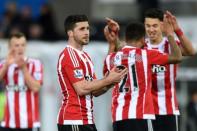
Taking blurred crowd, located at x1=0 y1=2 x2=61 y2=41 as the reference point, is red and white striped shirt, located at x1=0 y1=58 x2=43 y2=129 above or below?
below

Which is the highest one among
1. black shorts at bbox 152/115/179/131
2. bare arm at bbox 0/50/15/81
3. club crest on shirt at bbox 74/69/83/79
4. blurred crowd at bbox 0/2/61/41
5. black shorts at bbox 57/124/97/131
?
blurred crowd at bbox 0/2/61/41

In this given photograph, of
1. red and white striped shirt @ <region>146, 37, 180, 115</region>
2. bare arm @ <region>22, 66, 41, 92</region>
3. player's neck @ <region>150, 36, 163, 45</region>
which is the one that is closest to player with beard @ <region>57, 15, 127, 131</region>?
red and white striped shirt @ <region>146, 37, 180, 115</region>

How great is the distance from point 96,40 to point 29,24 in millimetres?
1779

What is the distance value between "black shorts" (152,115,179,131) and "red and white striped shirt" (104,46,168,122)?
98cm

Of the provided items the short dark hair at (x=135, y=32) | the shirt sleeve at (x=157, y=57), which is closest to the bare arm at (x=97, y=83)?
the shirt sleeve at (x=157, y=57)

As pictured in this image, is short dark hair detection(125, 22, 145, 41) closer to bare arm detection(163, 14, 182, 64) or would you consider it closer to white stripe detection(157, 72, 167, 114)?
bare arm detection(163, 14, 182, 64)

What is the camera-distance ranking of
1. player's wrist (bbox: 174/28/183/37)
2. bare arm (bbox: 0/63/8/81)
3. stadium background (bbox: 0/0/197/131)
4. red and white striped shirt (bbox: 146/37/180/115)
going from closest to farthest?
player's wrist (bbox: 174/28/183/37) → red and white striped shirt (bbox: 146/37/180/115) → bare arm (bbox: 0/63/8/81) → stadium background (bbox: 0/0/197/131)

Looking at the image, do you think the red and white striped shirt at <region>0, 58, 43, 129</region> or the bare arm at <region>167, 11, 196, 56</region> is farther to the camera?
the red and white striped shirt at <region>0, 58, 43, 129</region>

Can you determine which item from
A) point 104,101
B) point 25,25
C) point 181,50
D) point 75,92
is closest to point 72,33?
point 75,92

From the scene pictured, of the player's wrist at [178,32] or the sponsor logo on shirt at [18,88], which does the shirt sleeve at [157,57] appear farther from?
the sponsor logo on shirt at [18,88]

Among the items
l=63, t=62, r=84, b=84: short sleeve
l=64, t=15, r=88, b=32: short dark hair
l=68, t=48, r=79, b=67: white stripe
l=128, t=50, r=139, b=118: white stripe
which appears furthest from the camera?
l=128, t=50, r=139, b=118: white stripe

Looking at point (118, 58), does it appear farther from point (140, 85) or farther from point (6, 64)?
point (6, 64)

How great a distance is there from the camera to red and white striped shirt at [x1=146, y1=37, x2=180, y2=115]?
14.9 meters

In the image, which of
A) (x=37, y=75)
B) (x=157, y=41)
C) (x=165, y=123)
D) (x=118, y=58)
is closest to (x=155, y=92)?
(x=165, y=123)
